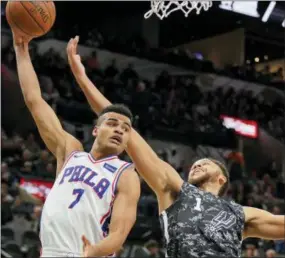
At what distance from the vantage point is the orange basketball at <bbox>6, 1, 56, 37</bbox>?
14.1 ft

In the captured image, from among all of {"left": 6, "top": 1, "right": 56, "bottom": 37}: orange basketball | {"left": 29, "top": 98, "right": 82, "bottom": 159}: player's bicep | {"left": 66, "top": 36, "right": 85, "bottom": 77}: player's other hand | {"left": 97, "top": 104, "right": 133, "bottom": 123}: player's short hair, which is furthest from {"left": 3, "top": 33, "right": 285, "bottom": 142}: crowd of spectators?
{"left": 97, "top": 104, "right": 133, "bottom": 123}: player's short hair

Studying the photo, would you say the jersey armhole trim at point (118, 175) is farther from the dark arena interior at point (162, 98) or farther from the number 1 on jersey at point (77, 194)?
the dark arena interior at point (162, 98)

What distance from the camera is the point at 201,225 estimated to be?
3.59 metres

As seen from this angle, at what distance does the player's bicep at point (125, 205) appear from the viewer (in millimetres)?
3312

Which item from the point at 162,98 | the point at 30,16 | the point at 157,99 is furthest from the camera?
the point at 162,98

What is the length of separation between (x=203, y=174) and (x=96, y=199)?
0.74 metres

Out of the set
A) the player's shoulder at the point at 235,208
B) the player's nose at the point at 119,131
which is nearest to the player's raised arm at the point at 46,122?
the player's nose at the point at 119,131

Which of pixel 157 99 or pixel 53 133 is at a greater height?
pixel 157 99

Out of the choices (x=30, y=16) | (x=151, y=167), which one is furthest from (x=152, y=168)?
(x=30, y=16)

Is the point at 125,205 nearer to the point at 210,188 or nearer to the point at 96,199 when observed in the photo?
the point at 96,199

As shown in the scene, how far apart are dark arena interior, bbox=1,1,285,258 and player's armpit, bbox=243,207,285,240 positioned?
509 centimetres

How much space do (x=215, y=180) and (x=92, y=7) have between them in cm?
1410

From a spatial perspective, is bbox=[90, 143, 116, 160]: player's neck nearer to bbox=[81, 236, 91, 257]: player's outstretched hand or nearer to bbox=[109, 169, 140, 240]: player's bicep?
bbox=[109, 169, 140, 240]: player's bicep

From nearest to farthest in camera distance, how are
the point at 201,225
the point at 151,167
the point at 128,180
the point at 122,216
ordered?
the point at 122,216 < the point at 128,180 < the point at 201,225 < the point at 151,167
